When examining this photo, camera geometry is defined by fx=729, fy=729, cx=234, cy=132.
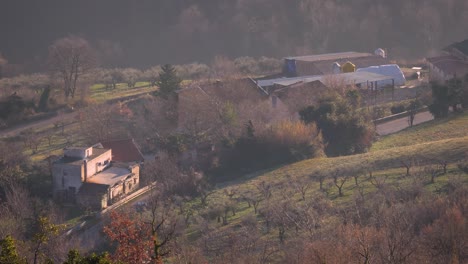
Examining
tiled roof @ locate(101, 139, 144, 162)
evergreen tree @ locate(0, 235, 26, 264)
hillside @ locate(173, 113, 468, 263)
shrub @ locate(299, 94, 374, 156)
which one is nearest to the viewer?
evergreen tree @ locate(0, 235, 26, 264)

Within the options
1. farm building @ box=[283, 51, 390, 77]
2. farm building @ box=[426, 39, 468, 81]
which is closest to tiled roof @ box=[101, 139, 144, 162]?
farm building @ box=[426, 39, 468, 81]

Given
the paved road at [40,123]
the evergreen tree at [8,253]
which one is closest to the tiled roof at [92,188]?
the paved road at [40,123]

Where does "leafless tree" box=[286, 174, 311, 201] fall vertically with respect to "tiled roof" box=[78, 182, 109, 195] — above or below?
above

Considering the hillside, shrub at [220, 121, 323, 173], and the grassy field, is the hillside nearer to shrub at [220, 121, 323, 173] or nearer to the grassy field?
the grassy field

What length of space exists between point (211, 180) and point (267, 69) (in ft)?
68.4

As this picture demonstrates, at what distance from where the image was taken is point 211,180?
80.1 feet

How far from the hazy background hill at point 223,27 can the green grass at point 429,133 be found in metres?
29.1

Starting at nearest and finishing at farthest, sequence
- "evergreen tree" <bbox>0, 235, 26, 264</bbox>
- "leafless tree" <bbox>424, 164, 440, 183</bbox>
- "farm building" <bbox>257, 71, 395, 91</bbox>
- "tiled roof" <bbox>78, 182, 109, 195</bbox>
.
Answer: "evergreen tree" <bbox>0, 235, 26, 264</bbox> → "leafless tree" <bbox>424, 164, 440, 183</bbox> → "tiled roof" <bbox>78, 182, 109, 195</bbox> → "farm building" <bbox>257, 71, 395, 91</bbox>

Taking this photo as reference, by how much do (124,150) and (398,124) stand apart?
35.3 ft

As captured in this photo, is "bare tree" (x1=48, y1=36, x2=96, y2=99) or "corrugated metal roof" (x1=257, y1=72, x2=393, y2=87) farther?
"bare tree" (x1=48, y1=36, x2=96, y2=99)

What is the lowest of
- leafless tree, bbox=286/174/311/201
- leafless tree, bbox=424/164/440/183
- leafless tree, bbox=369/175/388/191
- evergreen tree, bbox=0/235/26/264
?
leafless tree, bbox=286/174/311/201

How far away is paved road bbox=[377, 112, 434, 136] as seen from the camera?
2794 cm

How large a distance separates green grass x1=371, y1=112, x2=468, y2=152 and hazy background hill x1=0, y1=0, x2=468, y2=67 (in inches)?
1145

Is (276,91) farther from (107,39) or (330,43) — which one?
(107,39)
